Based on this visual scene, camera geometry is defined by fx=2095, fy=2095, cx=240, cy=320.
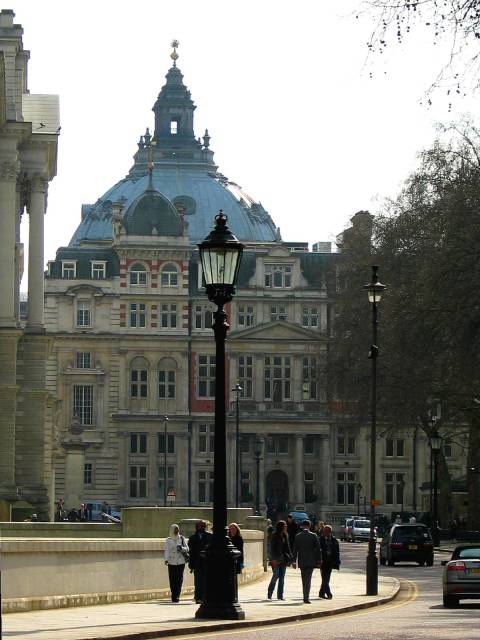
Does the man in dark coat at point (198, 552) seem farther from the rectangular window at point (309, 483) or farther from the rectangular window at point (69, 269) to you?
the rectangular window at point (309, 483)

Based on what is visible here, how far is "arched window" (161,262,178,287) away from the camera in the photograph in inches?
5728

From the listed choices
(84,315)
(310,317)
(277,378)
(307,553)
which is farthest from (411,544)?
(310,317)

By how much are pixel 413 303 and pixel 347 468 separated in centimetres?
6280

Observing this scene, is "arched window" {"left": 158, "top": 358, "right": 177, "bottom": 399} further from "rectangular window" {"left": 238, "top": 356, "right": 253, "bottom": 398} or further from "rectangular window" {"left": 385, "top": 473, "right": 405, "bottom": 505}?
"rectangular window" {"left": 385, "top": 473, "right": 405, "bottom": 505}

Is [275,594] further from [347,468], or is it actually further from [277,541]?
[347,468]

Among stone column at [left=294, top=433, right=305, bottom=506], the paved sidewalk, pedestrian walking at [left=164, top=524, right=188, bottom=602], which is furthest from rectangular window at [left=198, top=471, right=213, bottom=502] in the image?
pedestrian walking at [left=164, top=524, right=188, bottom=602]

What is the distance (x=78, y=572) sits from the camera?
36.8 metres

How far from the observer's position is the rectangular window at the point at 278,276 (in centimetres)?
14788

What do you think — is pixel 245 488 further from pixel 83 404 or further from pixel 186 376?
pixel 83 404

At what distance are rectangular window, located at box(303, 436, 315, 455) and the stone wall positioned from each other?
4095 inches

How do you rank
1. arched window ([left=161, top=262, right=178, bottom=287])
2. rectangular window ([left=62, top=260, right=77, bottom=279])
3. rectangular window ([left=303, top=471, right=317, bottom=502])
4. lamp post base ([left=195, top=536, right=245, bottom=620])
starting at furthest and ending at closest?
rectangular window ([left=303, top=471, right=317, bottom=502]) → arched window ([left=161, top=262, right=178, bottom=287]) → rectangular window ([left=62, top=260, right=77, bottom=279]) → lamp post base ([left=195, top=536, right=245, bottom=620])

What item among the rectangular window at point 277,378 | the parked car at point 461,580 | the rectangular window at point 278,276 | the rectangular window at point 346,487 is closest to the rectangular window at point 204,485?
the rectangular window at point 277,378

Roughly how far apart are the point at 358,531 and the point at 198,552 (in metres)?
71.1

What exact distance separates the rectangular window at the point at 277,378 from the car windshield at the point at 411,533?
240ft
